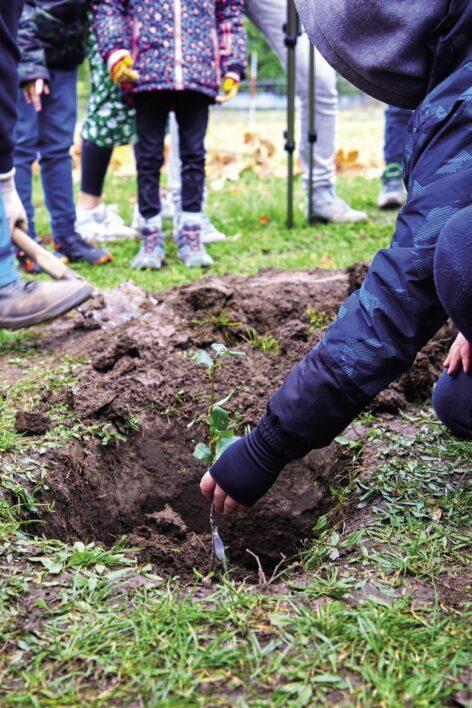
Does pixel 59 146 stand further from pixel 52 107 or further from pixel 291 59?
pixel 291 59

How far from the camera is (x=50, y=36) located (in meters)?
4.67

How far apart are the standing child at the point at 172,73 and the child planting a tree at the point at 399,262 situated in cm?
259

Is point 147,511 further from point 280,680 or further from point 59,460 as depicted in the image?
point 280,680

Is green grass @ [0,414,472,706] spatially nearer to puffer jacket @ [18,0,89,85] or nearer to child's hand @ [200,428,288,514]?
child's hand @ [200,428,288,514]

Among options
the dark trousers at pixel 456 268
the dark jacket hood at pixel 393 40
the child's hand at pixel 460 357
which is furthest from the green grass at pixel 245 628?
the dark jacket hood at pixel 393 40

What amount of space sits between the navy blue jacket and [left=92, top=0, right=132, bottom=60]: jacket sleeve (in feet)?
3.77

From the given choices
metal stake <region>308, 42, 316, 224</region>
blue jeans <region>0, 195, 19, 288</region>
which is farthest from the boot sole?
metal stake <region>308, 42, 316, 224</region>

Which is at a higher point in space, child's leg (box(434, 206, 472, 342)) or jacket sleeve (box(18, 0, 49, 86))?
child's leg (box(434, 206, 472, 342))

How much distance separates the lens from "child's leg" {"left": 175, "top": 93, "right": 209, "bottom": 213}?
4645 mm

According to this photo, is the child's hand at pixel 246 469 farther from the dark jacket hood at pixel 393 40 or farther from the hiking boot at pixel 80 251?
the hiking boot at pixel 80 251

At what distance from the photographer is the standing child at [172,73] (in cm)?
441

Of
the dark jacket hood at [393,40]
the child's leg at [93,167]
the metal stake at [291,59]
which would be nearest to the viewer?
the dark jacket hood at [393,40]

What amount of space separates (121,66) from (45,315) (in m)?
1.69

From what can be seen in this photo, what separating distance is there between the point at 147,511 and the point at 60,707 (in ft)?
3.62
